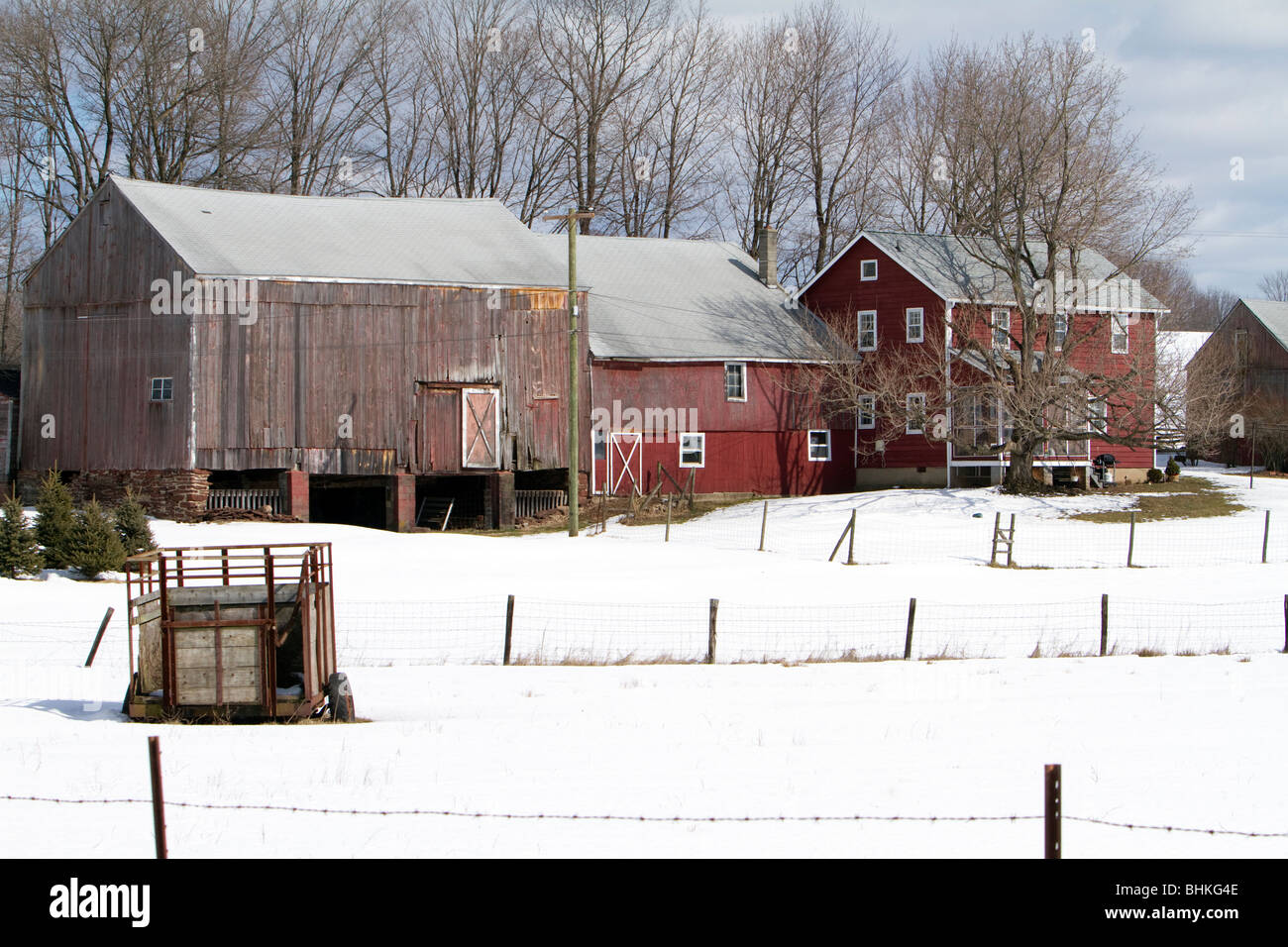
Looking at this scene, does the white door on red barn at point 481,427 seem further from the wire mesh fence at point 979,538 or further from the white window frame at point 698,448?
the white window frame at point 698,448

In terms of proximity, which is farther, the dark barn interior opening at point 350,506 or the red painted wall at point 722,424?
the red painted wall at point 722,424

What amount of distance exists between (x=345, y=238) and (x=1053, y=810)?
35.9 metres

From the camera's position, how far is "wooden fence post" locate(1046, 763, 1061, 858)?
Answer: 297 inches

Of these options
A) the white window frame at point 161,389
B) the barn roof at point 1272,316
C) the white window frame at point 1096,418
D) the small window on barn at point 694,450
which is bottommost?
the small window on barn at point 694,450

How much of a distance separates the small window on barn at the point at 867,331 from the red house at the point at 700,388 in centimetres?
171

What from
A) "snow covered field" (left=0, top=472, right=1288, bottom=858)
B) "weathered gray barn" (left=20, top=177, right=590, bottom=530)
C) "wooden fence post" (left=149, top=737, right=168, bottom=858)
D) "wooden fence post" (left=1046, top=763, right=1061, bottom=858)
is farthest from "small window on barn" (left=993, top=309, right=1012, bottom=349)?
"wooden fence post" (left=149, top=737, right=168, bottom=858)

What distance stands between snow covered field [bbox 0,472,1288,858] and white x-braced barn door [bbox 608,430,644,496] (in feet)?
58.1

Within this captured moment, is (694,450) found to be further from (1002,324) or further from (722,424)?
(1002,324)

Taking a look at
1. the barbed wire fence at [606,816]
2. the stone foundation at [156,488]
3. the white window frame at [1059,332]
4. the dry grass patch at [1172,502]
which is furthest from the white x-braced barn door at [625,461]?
the barbed wire fence at [606,816]

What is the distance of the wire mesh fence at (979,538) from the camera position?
108 feet

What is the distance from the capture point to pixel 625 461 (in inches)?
1726

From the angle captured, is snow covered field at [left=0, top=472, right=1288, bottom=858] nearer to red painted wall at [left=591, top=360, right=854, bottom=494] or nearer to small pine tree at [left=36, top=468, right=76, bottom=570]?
small pine tree at [left=36, top=468, right=76, bottom=570]

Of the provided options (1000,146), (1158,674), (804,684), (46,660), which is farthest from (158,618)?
(1000,146)
